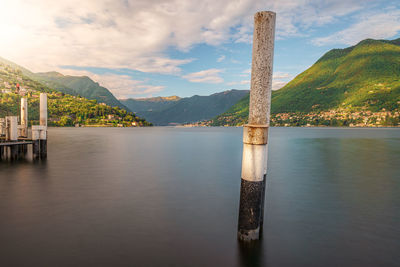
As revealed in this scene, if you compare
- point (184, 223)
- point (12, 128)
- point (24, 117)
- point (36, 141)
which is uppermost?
point (24, 117)

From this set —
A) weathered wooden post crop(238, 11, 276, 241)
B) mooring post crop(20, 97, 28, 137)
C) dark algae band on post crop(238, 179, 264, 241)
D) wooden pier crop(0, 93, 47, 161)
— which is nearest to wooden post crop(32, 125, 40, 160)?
wooden pier crop(0, 93, 47, 161)

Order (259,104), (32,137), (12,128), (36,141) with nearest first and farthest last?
1. (259,104)
2. (12,128)
3. (36,141)
4. (32,137)

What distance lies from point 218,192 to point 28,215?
1237 cm

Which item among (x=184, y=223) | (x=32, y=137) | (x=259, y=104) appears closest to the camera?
(x=259, y=104)

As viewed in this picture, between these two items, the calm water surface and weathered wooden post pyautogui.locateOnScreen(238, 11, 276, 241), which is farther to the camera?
the calm water surface

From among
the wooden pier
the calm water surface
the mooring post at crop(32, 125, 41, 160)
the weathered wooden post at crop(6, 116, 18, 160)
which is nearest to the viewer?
the calm water surface

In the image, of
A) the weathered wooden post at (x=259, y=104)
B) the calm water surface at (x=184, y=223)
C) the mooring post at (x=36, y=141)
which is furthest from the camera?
the mooring post at (x=36, y=141)

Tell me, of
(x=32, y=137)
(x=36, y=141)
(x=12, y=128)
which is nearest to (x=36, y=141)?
(x=36, y=141)

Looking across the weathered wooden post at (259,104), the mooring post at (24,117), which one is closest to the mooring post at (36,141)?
the mooring post at (24,117)

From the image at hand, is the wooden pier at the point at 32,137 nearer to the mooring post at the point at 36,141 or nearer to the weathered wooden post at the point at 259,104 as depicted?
the mooring post at the point at 36,141

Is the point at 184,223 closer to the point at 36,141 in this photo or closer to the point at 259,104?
the point at 259,104

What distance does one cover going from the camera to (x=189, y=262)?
8.70 metres

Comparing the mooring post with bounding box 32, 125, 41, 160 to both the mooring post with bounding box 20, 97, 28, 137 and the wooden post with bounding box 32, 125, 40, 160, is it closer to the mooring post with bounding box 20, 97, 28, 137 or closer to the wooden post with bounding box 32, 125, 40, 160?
the wooden post with bounding box 32, 125, 40, 160

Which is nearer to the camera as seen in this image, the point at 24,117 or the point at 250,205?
the point at 250,205
